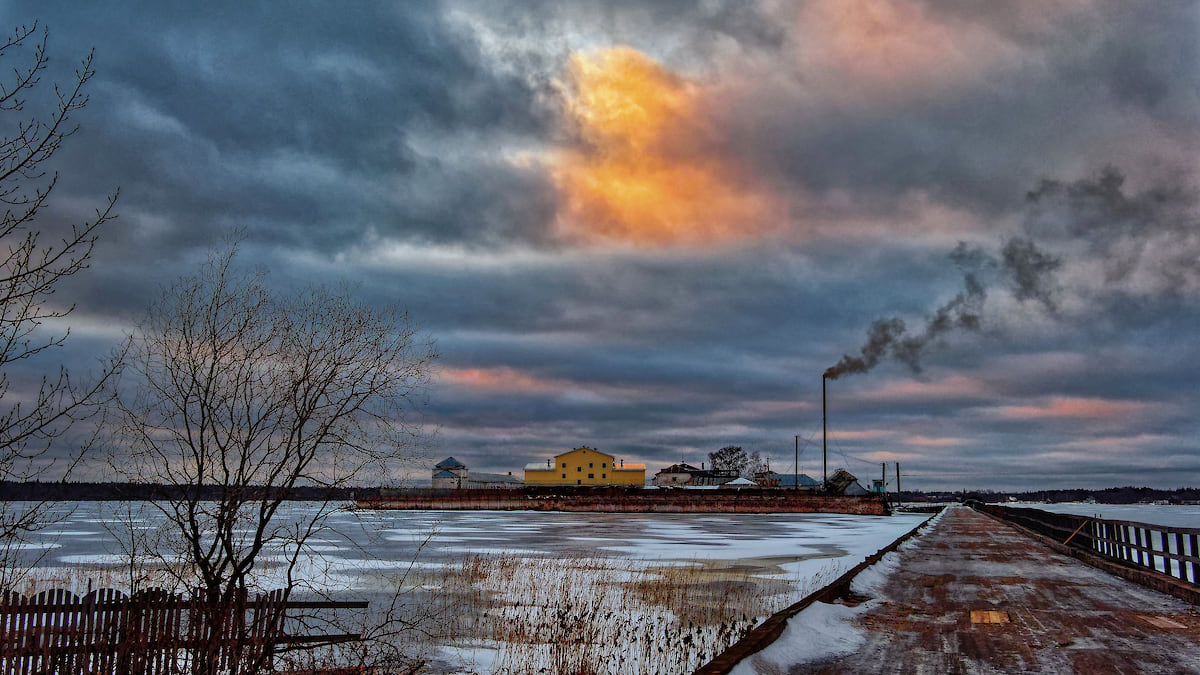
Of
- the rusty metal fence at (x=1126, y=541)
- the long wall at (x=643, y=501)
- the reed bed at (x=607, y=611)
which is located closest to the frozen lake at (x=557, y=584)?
the reed bed at (x=607, y=611)

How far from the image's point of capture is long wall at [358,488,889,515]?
314 ft

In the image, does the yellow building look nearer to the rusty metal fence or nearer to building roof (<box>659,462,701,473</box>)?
building roof (<box>659,462,701,473</box>)

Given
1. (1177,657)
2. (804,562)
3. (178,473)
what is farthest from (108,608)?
(804,562)

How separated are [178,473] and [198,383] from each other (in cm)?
Answer: 123

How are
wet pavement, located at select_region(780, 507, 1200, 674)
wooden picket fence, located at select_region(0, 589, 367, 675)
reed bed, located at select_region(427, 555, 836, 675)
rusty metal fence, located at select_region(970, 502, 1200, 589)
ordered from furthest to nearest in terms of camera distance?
rusty metal fence, located at select_region(970, 502, 1200, 589), reed bed, located at select_region(427, 555, 836, 675), wet pavement, located at select_region(780, 507, 1200, 674), wooden picket fence, located at select_region(0, 589, 367, 675)

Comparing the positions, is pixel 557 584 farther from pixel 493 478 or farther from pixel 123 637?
pixel 493 478

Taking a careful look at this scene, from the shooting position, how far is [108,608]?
10828 millimetres

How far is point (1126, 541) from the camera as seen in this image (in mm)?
24328

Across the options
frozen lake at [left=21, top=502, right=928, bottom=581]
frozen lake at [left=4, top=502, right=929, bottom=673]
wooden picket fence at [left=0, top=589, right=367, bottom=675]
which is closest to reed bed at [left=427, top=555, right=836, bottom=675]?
frozen lake at [left=4, top=502, right=929, bottom=673]

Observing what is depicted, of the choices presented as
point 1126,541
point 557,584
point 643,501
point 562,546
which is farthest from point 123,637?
point 643,501

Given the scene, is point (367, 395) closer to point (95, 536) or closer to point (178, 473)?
point (178, 473)

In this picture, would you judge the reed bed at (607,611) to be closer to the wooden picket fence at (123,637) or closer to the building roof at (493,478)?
the wooden picket fence at (123,637)

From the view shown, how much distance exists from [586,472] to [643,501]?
46.2m

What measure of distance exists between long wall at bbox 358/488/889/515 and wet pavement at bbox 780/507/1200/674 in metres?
74.1
